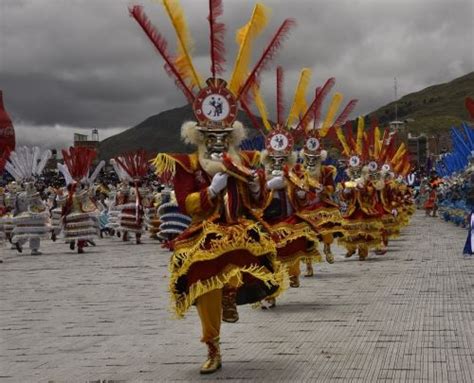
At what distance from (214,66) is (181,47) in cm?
31

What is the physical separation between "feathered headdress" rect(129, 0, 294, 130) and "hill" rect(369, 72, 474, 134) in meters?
115

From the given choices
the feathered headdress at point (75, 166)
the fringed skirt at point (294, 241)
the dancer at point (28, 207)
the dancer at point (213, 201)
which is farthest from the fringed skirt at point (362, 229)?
the dancer at point (213, 201)

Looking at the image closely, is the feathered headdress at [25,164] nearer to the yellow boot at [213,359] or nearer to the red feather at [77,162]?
the red feather at [77,162]

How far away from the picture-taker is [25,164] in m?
19.3

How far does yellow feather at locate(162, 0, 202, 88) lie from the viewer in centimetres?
609

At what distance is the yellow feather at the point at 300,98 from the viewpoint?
34.2 feet

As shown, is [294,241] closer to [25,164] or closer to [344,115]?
[344,115]

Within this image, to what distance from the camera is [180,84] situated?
20.1 feet

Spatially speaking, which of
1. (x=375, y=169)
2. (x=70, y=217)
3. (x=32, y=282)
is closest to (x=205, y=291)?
(x=32, y=282)

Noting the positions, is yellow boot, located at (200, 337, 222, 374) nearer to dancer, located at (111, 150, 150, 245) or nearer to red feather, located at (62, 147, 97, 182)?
red feather, located at (62, 147, 97, 182)

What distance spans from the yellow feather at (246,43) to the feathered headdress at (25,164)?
45.0 ft

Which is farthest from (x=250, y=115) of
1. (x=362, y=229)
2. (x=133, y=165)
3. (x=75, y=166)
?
(x=133, y=165)

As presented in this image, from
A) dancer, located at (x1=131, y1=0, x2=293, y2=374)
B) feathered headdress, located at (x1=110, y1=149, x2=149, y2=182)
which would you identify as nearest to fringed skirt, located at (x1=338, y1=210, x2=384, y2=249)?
dancer, located at (x1=131, y1=0, x2=293, y2=374)

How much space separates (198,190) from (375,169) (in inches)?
409
